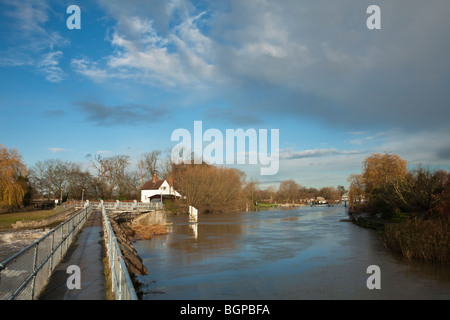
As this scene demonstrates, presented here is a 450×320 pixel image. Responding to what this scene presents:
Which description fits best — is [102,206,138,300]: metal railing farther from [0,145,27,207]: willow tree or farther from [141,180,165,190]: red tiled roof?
[141,180,165,190]: red tiled roof

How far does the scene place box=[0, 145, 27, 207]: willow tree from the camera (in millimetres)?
45156

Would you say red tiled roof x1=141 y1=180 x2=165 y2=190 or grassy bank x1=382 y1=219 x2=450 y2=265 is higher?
red tiled roof x1=141 y1=180 x2=165 y2=190

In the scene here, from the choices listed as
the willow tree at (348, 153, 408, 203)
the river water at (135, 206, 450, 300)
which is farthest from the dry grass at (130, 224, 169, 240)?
the willow tree at (348, 153, 408, 203)

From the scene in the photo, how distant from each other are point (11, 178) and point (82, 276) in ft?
148

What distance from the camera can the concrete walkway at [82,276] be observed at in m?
7.57

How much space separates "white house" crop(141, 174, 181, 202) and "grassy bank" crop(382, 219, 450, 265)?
55945 millimetres

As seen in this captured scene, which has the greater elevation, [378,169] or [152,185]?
[378,169]

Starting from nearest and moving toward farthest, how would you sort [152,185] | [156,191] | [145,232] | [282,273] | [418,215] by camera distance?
[282,273], [418,215], [145,232], [156,191], [152,185]

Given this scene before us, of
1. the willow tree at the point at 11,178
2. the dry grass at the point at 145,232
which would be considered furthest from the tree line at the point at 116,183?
the dry grass at the point at 145,232

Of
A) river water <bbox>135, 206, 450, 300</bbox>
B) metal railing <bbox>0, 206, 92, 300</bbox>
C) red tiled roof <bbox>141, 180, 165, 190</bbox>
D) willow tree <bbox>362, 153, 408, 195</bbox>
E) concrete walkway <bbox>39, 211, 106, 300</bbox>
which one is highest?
willow tree <bbox>362, 153, 408, 195</bbox>

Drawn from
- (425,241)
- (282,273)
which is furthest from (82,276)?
(425,241)

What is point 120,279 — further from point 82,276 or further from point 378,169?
point 378,169

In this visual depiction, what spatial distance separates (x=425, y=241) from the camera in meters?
17.6

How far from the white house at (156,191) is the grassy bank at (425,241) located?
184 ft
